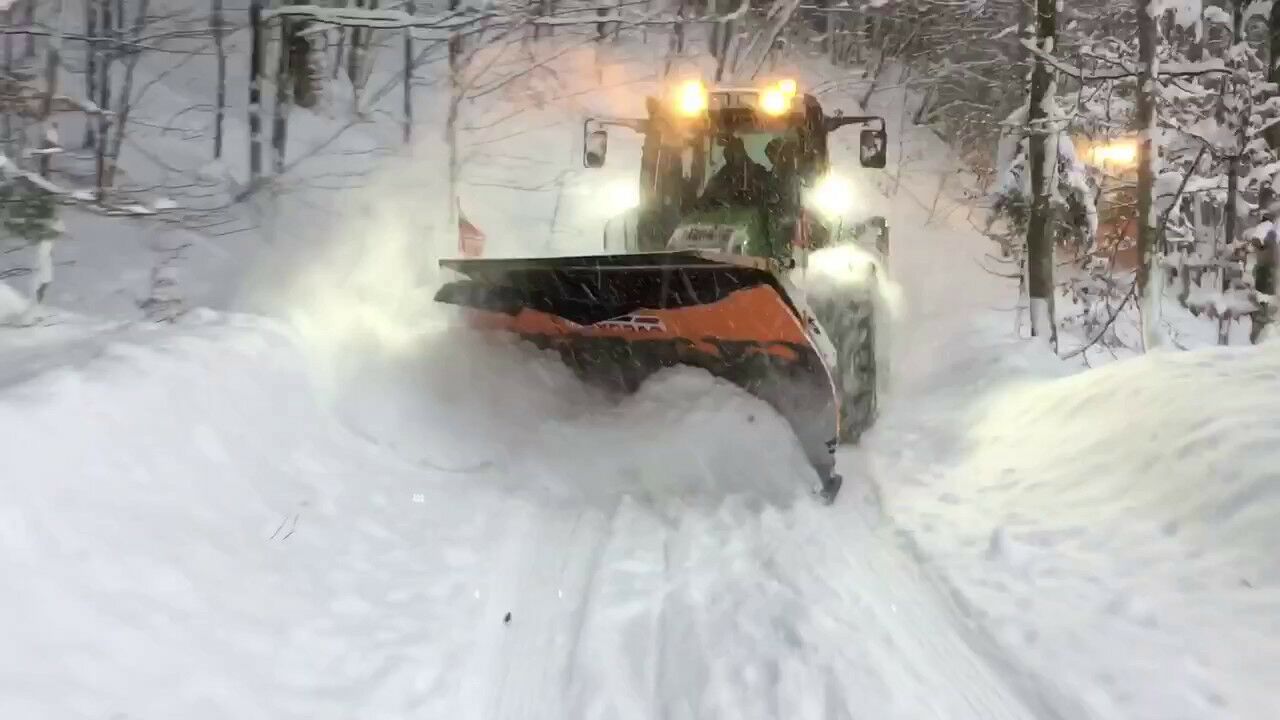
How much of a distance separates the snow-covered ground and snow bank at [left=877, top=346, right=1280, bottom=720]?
19 mm

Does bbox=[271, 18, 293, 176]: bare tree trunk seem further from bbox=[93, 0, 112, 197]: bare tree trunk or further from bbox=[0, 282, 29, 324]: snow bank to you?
bbox=[0, 282, 29, 324]: snow bank

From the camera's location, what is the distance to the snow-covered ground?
297 centimetres

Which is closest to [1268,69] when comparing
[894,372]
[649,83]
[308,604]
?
[894,372]

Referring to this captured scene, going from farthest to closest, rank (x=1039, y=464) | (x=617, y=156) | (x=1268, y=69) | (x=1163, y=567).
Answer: (x=617, y=156) < (x=1268, y=69) < (x=1039, y=464) < (x=1163, y=567)

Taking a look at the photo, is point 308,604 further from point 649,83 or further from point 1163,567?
point 649,83

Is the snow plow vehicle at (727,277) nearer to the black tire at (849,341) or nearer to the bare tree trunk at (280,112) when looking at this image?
the black tire at (849,341)

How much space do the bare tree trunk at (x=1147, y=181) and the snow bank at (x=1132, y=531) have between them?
293cm

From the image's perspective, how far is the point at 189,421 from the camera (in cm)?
419

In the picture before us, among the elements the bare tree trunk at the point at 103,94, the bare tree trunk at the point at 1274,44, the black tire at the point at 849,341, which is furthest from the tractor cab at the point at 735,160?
the bare tree trunk at the point at 1274,44

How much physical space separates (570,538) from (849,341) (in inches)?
125

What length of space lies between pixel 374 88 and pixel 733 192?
16.7 metres

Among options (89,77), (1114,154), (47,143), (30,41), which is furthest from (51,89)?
(1114,154)

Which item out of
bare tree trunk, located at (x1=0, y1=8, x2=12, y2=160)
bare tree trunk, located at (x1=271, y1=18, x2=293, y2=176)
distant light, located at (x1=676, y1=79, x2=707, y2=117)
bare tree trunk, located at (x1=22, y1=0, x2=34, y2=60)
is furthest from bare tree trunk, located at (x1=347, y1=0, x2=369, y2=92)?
distant light, located at (x1=676, y1=79, x2=707, y2=117)

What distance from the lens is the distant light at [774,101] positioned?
271 inches
